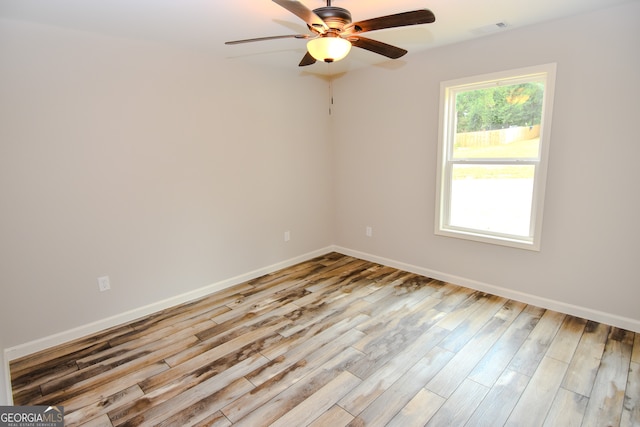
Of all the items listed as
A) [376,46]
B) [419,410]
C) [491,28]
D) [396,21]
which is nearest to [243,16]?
[376,46]

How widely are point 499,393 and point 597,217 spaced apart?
166cm

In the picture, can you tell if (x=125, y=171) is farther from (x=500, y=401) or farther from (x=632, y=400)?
(x=632, y=400)

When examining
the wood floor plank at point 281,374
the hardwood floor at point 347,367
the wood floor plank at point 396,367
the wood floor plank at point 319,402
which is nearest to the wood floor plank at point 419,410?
the hardwood floor at point 347,367

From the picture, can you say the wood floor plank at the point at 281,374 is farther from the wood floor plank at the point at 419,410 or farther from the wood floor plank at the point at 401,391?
the wood floor plank at the point at 419,410

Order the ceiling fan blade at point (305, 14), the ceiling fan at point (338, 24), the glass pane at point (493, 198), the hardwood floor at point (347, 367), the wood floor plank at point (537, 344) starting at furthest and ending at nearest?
the glass pane at point (493, 198)
the wood floor plank at point (537, 344)
the hardwood floor at point (347, 367)
the ceiling fan at point (338, 24)
the ceiling fan blade at point (305, 14)

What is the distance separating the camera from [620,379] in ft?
6.66

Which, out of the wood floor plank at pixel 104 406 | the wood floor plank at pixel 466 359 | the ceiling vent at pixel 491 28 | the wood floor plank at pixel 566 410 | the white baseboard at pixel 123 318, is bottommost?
the wood floor plank at pixel 566 410

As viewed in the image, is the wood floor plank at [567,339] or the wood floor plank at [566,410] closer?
the wood floor plank at [566,410]

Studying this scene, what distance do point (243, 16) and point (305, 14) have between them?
982mm

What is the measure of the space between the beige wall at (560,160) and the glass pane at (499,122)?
0.18 meters

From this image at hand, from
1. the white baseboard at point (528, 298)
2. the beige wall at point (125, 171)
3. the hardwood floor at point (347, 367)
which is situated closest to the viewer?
the hardwood floor at point (347, 367)

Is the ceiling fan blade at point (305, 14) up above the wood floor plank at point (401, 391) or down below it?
above

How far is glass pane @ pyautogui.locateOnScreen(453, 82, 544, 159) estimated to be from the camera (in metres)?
2.82

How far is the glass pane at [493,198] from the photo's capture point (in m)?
2.97
